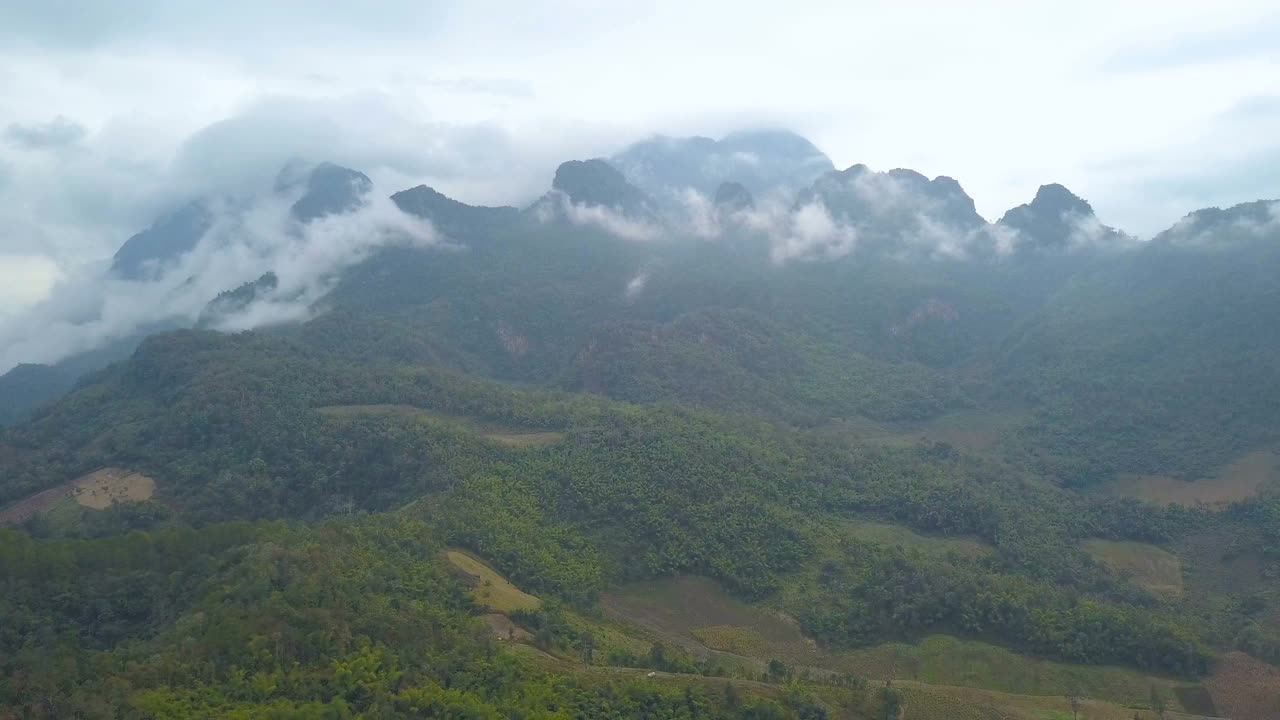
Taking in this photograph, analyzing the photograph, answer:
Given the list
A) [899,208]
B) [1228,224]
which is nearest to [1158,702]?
[1228,224]

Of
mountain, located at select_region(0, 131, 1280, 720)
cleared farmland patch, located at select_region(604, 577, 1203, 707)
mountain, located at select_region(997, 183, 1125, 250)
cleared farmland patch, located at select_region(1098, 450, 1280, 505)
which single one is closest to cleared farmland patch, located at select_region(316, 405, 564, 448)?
mountain, located at select_region(0, 131, 1280, 720)

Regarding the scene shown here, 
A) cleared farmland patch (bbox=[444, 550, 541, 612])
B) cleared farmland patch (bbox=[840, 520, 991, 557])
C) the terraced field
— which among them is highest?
cleared farmland patch (bbox=[444, 550, 541, 612])

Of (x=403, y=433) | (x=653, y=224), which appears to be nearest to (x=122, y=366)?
(x=403, y=433)

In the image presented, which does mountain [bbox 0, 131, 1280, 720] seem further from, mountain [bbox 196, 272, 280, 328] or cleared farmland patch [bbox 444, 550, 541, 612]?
mountain [bbox 196, 272, 280, 328]

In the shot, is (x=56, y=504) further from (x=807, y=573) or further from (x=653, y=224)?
(x=653, y=224)

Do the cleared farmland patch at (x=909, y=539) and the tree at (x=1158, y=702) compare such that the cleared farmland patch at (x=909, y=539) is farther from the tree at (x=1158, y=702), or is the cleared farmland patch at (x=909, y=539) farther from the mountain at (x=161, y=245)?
the mountain at (x=161, y=245)

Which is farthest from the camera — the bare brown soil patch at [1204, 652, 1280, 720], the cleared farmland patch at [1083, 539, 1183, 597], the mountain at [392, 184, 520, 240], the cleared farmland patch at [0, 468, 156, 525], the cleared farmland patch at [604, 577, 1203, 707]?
the mountain at [392, 184, 520, 240]
